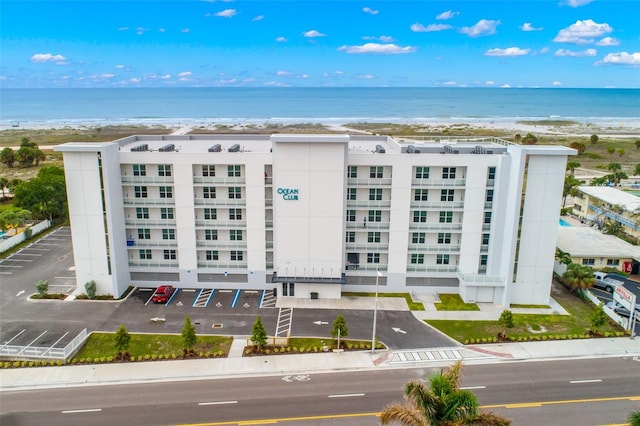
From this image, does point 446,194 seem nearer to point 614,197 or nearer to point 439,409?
point 439,409

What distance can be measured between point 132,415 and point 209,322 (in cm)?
1257

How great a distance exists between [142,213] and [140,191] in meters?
2.29

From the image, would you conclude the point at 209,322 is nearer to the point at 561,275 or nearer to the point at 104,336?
the point at 104,336

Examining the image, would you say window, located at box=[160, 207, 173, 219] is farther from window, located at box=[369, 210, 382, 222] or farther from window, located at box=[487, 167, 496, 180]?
window, located at box=[487, 167, 496, 180]

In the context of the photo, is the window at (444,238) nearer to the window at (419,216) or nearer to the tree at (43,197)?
the window at (419,216)

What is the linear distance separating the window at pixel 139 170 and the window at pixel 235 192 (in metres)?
8.85

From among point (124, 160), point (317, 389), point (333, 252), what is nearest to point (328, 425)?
point (317, 389)

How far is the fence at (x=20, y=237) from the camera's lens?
57.4m

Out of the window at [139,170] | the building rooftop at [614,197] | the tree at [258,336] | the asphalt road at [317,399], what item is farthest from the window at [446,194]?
the building rooftop at [614,197]

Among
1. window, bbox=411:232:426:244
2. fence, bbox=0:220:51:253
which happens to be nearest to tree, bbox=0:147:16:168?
fence, bbox=0:220:51:253

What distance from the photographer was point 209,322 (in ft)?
133

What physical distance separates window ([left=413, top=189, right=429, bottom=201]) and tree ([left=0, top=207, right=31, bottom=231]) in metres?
52.8

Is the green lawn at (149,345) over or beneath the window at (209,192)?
beneath

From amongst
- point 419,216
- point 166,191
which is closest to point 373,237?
point 419,216
